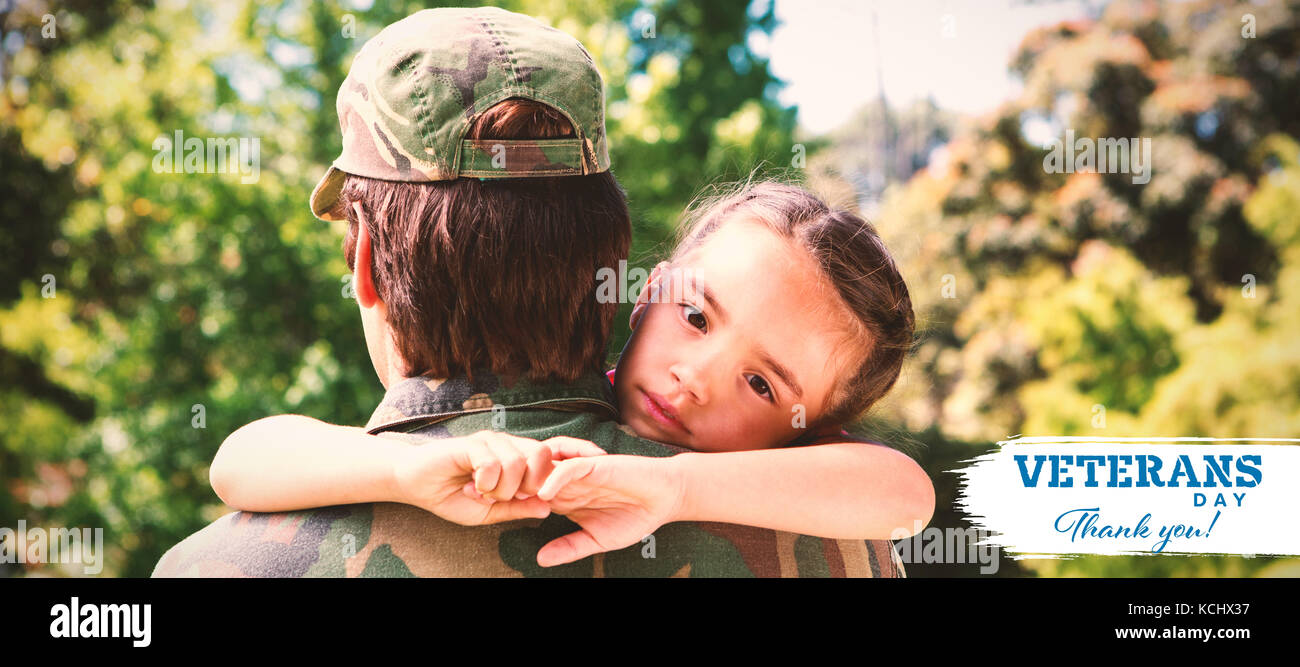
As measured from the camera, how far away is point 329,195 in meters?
1.62

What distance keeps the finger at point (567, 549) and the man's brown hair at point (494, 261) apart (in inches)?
9.3

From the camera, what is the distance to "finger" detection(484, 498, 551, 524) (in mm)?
1187

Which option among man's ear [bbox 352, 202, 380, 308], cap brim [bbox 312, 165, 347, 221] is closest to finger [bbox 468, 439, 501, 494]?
man's ear [bbox 352, 202, 380, 308]

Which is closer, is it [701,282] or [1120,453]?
[701,282]

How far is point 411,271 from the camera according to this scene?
130 centimetres

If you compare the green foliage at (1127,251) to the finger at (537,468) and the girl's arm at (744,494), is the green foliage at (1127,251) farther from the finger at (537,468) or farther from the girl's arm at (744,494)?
the finger at (537,468)

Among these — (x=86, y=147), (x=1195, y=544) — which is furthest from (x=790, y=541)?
(x=86, y=147)

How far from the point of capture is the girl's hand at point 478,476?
3.66ft

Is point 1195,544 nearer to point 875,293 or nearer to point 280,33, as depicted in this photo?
point 875,293

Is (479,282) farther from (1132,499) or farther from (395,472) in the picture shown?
(1132,499)

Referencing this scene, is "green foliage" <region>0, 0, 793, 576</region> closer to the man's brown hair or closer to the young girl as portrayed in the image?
the young girl

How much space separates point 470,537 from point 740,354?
0.56 m
